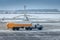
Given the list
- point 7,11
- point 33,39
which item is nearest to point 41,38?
point 33,39

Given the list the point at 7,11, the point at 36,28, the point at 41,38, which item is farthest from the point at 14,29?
the point at 7,11

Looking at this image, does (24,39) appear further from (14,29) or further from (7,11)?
(7,11)

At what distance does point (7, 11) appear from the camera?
6794 cm

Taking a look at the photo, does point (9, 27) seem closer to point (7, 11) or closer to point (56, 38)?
point (56, 38)

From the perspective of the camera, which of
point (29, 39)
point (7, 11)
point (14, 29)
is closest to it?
point (29, 39)

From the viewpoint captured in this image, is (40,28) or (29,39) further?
(40,28)

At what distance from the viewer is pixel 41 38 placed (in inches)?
586

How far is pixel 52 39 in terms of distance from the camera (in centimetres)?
1441

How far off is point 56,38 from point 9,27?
7.22m

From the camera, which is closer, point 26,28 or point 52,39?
point 52,39

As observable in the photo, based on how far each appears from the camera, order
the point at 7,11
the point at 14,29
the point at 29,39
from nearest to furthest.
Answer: the point at 29,39
the point at 14,29
the point at 7,11

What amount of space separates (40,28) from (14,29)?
7.72ft

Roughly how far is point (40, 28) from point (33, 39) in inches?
258

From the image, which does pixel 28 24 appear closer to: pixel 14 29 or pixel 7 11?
pixel 14 29
